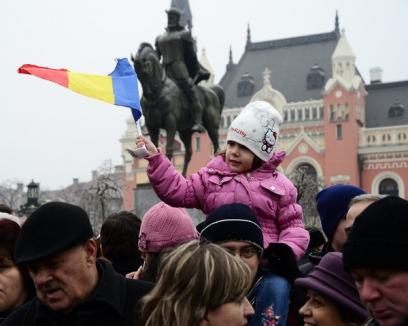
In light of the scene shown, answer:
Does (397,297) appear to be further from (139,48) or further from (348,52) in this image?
(348,52)

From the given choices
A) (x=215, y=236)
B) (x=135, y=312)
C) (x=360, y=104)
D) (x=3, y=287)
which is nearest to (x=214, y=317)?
(x=135, y=312)

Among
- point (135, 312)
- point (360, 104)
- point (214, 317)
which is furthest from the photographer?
point (360, 104)

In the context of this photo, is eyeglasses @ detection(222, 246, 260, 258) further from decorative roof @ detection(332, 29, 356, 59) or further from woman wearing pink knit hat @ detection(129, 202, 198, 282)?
decorative roof @ detection(332, 29, 356, 59)

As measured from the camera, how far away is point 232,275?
2342mm

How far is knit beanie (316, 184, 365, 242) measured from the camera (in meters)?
3.70

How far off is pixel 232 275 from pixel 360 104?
56356mm

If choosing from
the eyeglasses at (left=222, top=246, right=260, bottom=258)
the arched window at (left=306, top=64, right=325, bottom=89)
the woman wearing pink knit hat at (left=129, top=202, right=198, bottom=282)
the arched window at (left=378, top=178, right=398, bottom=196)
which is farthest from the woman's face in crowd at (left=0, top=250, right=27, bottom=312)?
the arched window at (left=306, top=64, right=325, bottom=89)

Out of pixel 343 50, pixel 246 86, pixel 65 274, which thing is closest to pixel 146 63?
pixel 65 274

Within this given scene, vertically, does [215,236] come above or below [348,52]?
below

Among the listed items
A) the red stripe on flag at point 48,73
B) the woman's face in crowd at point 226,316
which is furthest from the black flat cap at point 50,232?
the red stripe on flag at point 48,73

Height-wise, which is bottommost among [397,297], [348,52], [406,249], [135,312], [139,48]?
[135,312]

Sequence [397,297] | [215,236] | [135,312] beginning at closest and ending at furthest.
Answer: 1. [397,297]
2. [135,312]
3. [215,236]

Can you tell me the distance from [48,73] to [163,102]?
843 cm

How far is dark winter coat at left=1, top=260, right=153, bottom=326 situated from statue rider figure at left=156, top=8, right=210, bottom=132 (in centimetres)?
966
